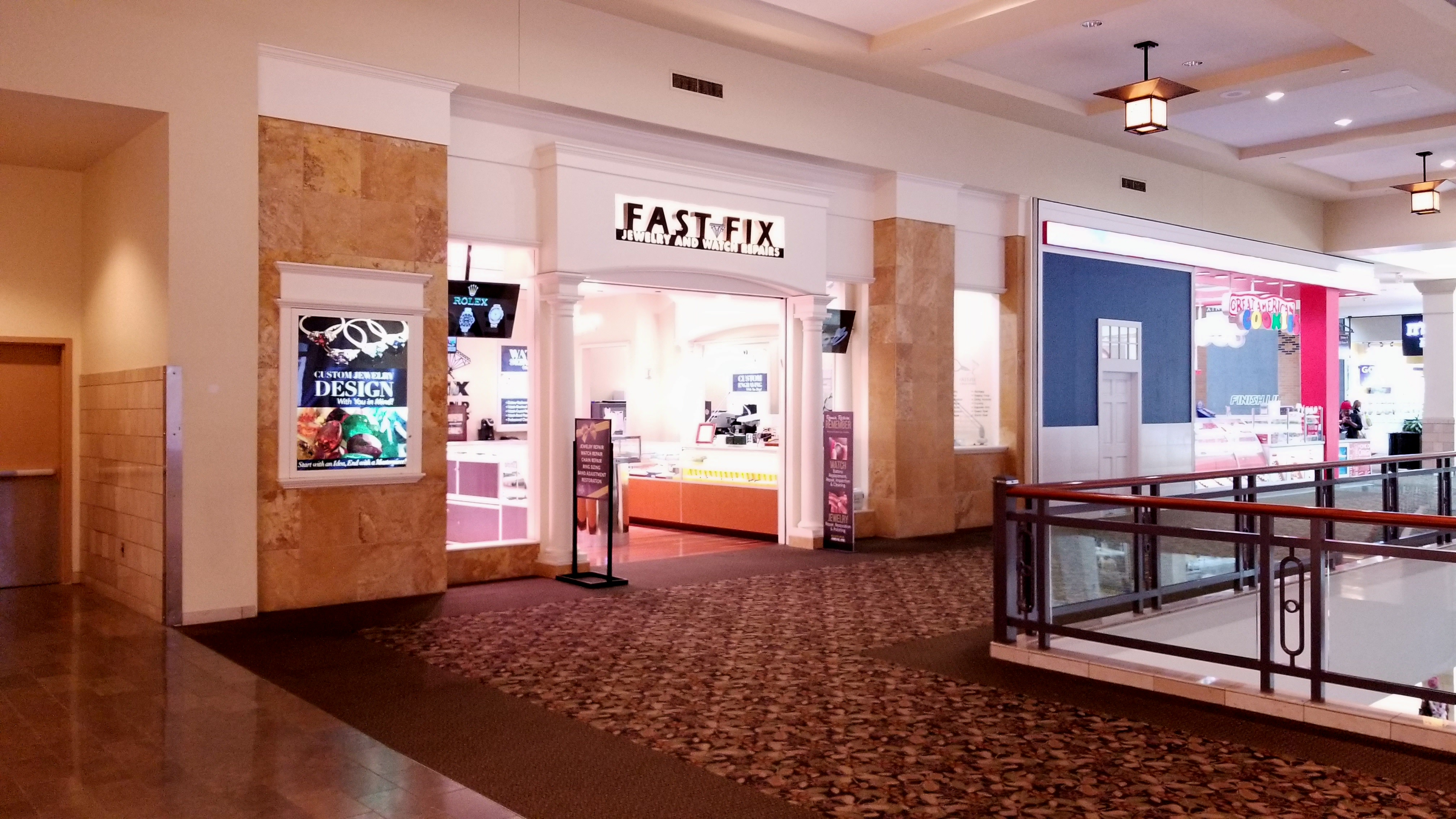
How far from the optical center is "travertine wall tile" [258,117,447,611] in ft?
23.8

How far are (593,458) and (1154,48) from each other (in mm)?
6449

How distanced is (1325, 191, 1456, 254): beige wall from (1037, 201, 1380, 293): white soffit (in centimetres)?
42

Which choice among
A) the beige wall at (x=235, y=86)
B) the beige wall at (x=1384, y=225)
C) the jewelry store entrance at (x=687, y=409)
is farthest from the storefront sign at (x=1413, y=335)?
the beige wall at (x=235, y=86)

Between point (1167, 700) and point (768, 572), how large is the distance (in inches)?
163

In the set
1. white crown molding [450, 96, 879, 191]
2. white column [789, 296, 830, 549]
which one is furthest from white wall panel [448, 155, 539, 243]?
white column [789, 296, 830, 549]

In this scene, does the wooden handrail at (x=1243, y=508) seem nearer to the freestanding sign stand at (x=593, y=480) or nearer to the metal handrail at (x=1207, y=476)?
the metal handrail at (x=1207, y=476)

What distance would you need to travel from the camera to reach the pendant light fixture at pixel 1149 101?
8992 millimetres

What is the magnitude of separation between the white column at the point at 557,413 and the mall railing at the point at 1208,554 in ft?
12.6

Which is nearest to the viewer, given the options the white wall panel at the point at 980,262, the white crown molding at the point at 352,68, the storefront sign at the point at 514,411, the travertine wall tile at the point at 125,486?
the travertine wall tile at the point at 125,486

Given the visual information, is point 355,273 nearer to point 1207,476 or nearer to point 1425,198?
point 1207,476

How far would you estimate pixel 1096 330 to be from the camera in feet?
43.5

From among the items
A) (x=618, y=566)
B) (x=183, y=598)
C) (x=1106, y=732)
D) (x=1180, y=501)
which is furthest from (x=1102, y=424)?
(x=183, y=598)

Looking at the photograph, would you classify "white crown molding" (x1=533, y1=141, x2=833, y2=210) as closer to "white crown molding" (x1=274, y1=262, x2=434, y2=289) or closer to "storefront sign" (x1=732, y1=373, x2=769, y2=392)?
"white crown molding" (x1=274, y1=262, x2=434, y2=289)

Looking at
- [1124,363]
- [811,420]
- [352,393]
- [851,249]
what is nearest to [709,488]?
[811,420]
